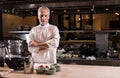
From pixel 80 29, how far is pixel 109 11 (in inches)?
25.5

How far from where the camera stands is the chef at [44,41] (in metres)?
3.00

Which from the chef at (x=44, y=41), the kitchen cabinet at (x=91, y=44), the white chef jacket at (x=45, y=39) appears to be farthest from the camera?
the kitchen cabinet at (x=91, y=44)

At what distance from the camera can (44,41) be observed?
3195 mm

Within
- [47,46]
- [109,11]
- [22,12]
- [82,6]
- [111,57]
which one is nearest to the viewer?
[47,46]

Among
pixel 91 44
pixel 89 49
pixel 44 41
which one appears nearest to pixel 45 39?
pixel 44 41

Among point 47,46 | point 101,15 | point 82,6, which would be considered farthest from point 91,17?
point 47,46

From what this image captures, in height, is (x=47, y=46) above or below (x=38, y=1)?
below

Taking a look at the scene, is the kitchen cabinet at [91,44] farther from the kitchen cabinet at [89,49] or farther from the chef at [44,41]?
the chef at [44,41]

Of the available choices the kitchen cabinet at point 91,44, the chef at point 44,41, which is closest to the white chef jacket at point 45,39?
the chef at point 44,41

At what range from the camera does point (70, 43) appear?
4680 mm

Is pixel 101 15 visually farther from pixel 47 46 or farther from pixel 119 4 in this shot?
pixel 47 46

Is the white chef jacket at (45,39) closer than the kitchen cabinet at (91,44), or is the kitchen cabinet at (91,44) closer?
the white chef jacket at (45,39)

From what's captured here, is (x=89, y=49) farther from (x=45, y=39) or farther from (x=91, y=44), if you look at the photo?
(x=45, y=39)

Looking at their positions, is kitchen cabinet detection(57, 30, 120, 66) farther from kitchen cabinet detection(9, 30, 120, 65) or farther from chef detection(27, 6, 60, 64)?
chef detection(27, 6, 60, 64)
